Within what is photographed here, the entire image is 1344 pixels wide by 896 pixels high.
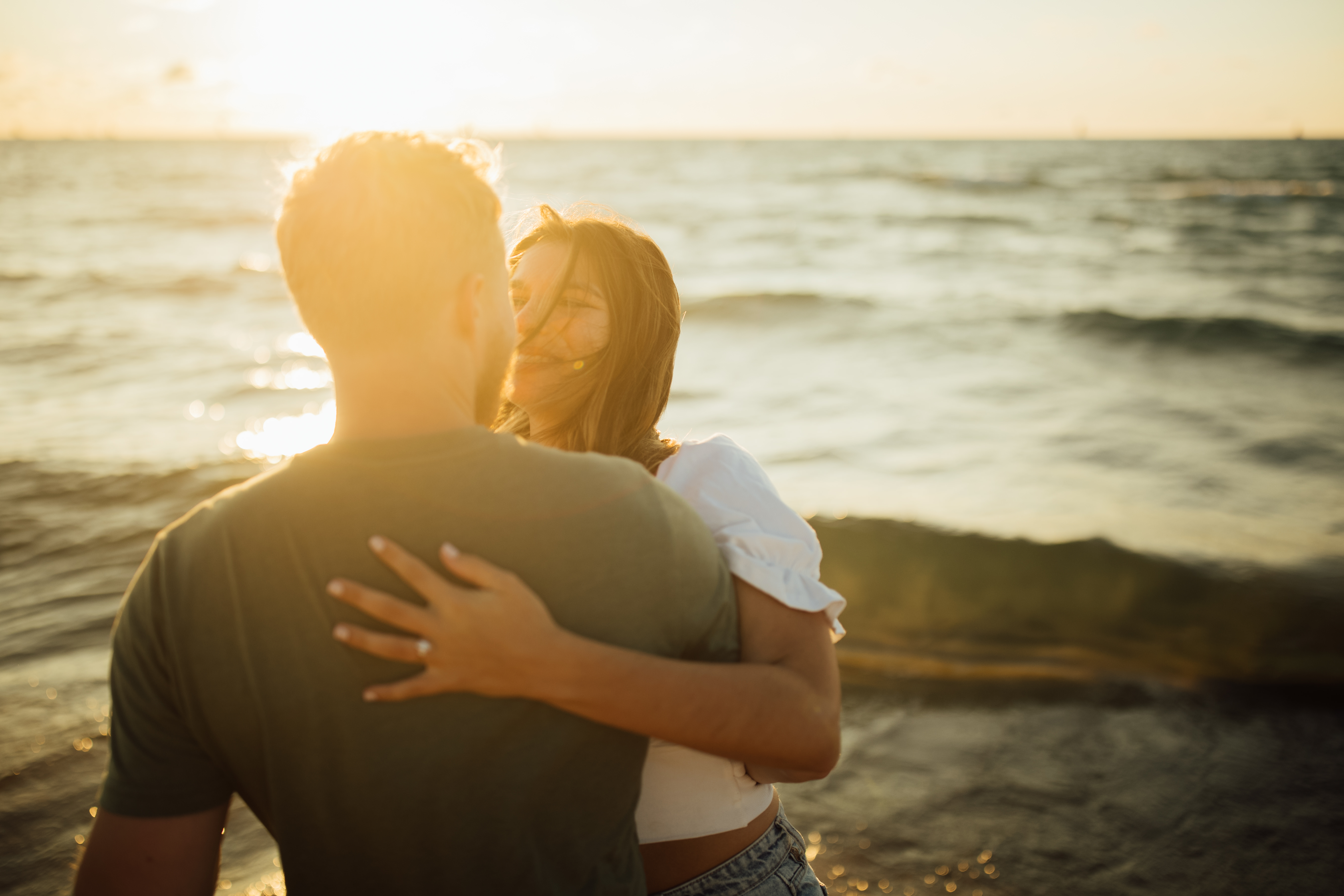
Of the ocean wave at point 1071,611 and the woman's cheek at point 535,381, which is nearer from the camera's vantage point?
the woman's cheek at point 535,381

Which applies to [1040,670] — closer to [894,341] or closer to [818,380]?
[818,380]

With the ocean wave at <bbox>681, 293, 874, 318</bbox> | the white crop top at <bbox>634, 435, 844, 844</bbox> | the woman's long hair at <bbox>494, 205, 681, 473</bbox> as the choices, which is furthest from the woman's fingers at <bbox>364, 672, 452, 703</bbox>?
the ocean wave at <bbox>681, 293, 874, 318</bbox>

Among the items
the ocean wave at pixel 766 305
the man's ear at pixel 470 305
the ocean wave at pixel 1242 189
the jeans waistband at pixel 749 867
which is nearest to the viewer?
the man's ear at pixel 470 305

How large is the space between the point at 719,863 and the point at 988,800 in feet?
9.44

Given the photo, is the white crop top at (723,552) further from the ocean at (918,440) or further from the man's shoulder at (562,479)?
the ocean at (918,440)

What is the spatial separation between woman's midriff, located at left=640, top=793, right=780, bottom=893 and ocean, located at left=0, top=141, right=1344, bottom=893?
1.41 m

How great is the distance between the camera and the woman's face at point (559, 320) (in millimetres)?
2207

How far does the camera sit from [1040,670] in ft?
17.9

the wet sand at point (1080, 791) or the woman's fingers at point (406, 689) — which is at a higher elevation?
the woman's fingers at point (406, 689)

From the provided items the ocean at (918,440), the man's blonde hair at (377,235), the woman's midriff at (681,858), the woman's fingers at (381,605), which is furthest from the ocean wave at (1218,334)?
the woman's fingers at (381,605)

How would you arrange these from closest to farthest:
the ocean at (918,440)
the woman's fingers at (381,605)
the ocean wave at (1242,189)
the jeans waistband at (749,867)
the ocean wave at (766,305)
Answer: the woman's fingers at (381,605) < the jeans waistband at (749,867) < the ocean at (918,440) < the ocean wave at (766,305) < the ocean wave at (1242,189)

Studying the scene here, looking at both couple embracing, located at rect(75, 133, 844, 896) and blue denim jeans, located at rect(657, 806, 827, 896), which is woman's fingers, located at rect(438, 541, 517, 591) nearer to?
couple embracing, located at rect(75, 133, 844, 896)

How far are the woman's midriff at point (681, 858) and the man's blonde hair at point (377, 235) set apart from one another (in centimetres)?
126

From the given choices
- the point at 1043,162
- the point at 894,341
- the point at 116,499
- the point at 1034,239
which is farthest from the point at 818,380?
the point at 1043,162
